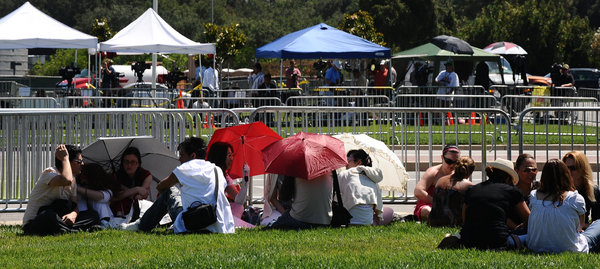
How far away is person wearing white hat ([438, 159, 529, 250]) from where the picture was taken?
8914 millimetres

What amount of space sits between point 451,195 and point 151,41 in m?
16.2

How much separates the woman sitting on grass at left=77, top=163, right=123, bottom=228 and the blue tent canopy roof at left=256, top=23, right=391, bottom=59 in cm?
1693

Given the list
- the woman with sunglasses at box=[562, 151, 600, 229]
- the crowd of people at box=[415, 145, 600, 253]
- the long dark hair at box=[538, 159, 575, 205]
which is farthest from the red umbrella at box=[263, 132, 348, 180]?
the long dark hair at box=[538, 159, 575, 205]

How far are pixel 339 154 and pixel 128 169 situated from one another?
2249mm

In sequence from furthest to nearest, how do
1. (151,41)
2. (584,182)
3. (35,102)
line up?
(151,41), (35,102), (584,182)

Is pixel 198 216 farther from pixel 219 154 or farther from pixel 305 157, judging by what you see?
pixel 305 157

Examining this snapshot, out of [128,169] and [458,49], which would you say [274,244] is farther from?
[458,49]

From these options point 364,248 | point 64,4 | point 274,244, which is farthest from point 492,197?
point 64,4

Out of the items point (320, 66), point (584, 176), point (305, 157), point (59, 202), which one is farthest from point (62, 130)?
point (320, 66)

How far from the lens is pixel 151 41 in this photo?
2552 centimetres

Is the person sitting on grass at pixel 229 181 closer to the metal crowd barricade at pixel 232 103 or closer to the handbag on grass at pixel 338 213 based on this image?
the handbag on grass at pixel 338 213

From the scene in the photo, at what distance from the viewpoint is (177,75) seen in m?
34.6

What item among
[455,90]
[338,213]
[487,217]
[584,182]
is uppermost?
[455,90]

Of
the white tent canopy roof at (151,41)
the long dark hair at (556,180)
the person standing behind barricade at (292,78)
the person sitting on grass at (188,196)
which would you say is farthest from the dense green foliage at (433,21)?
the long dark hair at (556,180)
